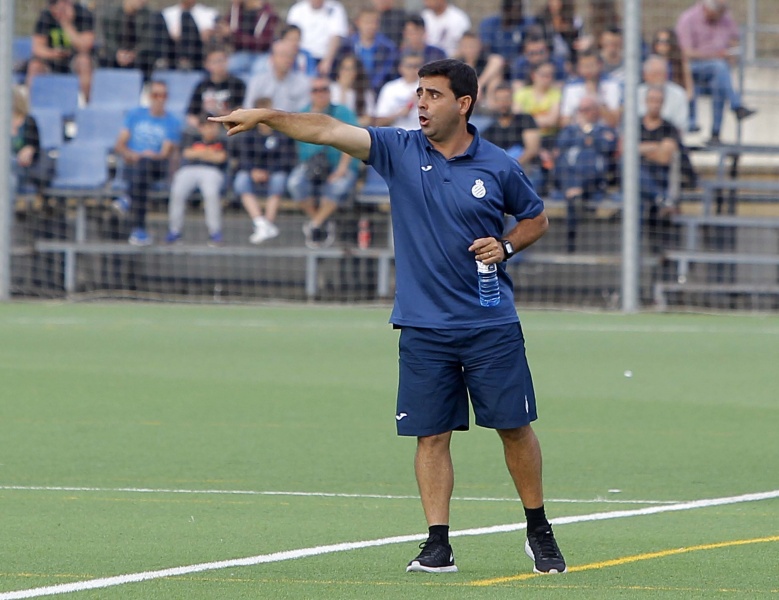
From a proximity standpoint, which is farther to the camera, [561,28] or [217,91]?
[561,28]

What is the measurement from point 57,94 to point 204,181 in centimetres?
262

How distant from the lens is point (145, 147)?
744 inches

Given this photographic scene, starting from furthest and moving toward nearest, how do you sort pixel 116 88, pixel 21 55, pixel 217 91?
pixel 21 55, pixel 116 88, pixel 217 91

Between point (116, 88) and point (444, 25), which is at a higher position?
point (444, 25)

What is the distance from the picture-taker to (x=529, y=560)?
6.20m

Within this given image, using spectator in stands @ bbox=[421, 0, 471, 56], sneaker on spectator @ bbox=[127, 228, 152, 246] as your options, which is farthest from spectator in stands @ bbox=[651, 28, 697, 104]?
sneaker on spectator @ bbox=[127, 228, 152, 246]

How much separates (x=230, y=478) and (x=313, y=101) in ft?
34.8

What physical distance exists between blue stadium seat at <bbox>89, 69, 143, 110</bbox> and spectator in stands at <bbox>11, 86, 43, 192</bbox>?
1.08m

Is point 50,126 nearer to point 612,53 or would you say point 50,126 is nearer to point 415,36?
point 415,36

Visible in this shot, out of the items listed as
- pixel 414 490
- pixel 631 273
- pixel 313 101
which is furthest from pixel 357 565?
pixel 313 101

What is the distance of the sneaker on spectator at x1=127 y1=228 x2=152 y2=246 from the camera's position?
60.4ft

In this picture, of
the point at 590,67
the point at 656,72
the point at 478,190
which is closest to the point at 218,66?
the point at 590,67

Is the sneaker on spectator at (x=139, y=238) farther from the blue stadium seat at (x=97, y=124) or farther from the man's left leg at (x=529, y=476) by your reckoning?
the man's left leg at (x=529, y=476)

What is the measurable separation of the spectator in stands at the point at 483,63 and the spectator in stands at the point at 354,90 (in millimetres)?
1232
